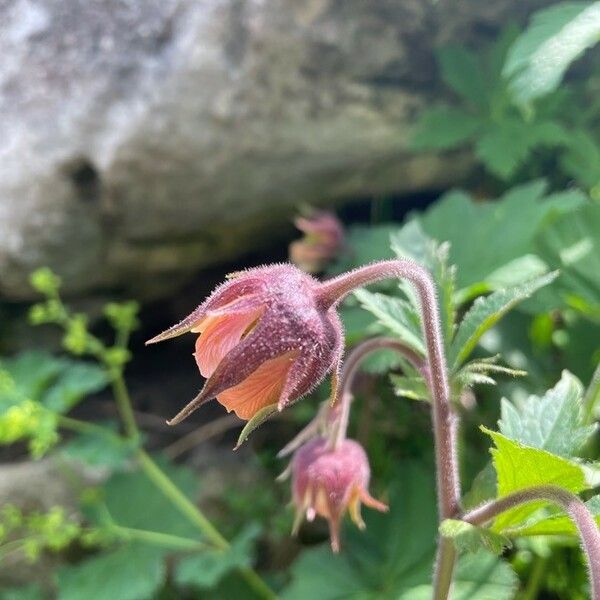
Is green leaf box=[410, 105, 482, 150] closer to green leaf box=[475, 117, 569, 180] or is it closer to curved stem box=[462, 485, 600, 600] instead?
green leaf box=[475, 117, 569, 180]

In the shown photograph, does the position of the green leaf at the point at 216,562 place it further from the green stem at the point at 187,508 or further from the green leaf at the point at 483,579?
the green leaf at the point at 483,579

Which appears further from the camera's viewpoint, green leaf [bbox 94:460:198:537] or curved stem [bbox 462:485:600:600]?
green leaf [bbox 94:460:198:537]

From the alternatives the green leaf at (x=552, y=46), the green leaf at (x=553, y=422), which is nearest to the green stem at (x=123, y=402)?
the green leaf at (x=553, y=422)

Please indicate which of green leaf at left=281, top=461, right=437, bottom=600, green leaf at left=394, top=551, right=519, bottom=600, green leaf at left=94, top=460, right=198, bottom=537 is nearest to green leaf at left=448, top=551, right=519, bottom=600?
green leaf at left=394, top=551, right=519, bottom=600

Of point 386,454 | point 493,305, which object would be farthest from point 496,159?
point 493,305

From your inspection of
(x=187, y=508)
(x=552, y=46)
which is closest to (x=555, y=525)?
(x=552, y=46)

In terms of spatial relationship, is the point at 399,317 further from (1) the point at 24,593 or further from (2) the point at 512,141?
(1) the point at 24,593
